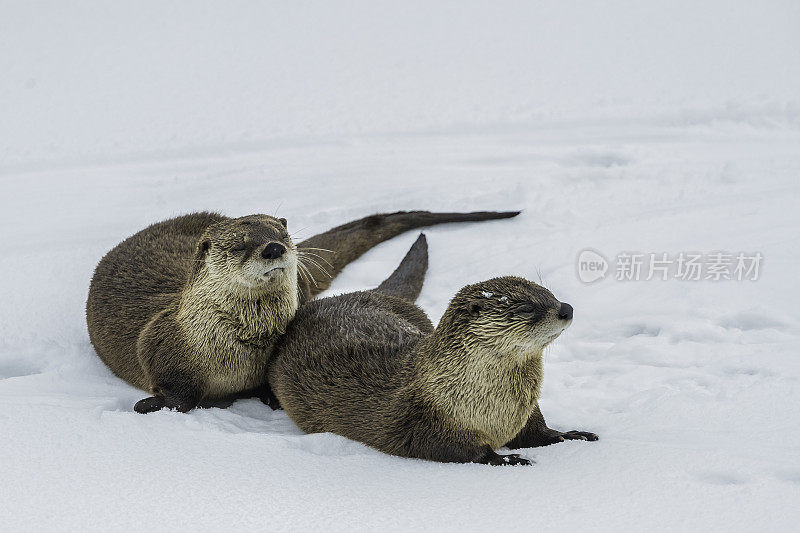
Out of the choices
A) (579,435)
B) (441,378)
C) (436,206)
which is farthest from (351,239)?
(579,435)

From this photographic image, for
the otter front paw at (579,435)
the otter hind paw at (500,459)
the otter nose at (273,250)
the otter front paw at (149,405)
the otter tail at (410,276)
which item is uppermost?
the otter nose at (273,250)

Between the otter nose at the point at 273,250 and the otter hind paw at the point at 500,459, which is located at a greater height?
the otter nose at the point at 273,250

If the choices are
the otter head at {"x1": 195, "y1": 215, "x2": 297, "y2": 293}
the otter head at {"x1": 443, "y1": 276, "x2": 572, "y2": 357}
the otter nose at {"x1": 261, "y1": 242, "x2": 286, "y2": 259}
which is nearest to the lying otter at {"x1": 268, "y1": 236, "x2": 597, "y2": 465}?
the otter head at {"x1": 443, "y1": 276, "x2": 572, "y2": 357}

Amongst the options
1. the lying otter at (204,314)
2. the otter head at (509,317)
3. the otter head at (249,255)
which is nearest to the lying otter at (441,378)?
the otter head at (509,317)

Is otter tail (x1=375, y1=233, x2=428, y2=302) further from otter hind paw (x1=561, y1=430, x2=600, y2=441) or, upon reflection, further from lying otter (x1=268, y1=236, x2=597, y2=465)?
otter hind paw (x1=561, y1=430, x2=600, y2=441)

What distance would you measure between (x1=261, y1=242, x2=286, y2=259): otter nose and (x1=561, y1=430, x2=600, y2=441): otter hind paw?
1107 millimetres

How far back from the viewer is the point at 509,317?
2.44 metres

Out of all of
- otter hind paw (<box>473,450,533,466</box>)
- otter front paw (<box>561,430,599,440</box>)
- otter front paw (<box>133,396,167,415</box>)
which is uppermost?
otter front paw (<box>561,430,599,440</box>)

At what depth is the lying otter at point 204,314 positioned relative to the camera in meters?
2.98

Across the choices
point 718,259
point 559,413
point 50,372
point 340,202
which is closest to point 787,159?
point 718,259

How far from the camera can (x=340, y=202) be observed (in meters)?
4.98

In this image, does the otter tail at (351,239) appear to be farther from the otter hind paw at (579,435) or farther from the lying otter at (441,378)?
the otter hind paw at (579,435)

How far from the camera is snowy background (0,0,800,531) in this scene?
229 centimetres

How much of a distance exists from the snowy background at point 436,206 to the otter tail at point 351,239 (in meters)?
0.08
